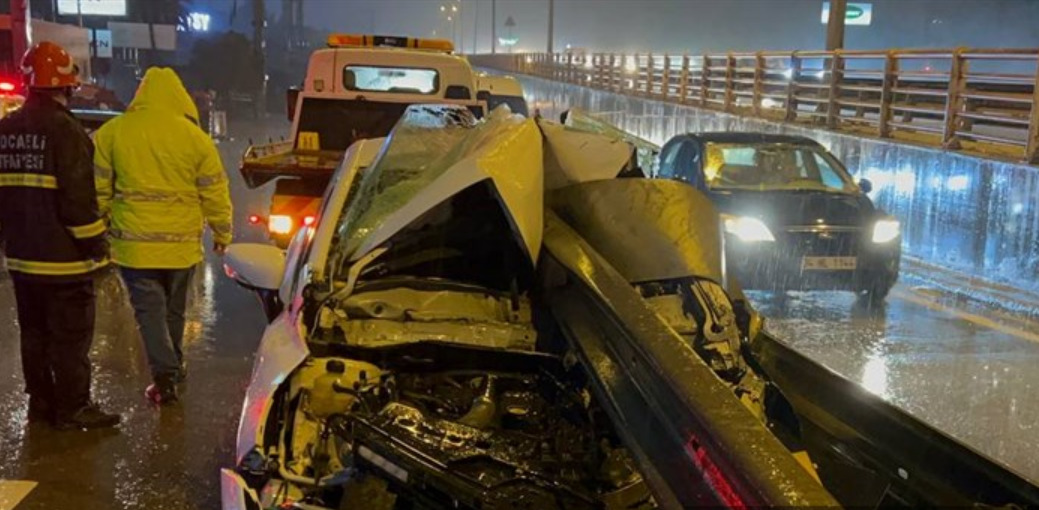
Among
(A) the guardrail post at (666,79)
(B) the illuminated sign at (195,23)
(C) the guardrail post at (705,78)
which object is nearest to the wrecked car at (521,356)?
(C) the guardrail post at (705,78)

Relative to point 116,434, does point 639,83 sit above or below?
above

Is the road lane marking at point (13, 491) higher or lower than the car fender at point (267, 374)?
lower

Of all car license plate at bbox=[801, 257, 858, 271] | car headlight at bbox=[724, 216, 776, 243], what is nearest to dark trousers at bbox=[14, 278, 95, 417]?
car headlight at bbox=[724, 216, 776, 243]

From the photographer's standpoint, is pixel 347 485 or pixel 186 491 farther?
pixel 186 491

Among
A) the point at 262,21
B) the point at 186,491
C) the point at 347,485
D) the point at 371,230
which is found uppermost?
the point at 262,21

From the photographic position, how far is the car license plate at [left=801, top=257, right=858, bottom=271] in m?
8.89

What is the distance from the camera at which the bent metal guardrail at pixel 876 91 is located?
12.4 m

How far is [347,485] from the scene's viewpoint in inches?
119

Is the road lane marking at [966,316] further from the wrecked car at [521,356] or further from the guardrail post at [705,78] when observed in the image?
the guardrail post at [705,78]

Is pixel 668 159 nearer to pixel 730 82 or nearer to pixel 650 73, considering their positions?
pixel 730 82

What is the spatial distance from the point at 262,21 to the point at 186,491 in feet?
134

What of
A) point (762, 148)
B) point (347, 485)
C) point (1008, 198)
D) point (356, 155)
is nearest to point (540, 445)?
point (347, 485)

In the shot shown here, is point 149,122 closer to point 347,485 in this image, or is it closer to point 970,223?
point 347,485

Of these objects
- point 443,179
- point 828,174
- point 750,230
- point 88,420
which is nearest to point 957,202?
point 828,174
